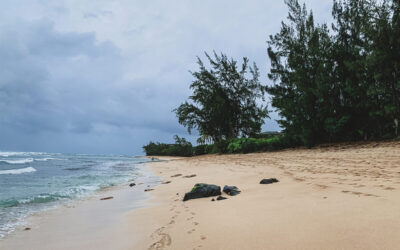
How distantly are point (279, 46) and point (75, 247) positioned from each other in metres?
23.2

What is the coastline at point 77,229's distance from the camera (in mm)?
3170

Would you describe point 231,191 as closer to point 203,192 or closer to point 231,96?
point 203,192

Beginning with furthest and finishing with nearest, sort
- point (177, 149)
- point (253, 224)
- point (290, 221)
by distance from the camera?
point (177, 149)
point (253, 224)
point (290, 221)

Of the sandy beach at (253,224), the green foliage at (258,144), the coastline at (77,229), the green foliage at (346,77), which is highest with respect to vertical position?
the green foliage at (346,77)

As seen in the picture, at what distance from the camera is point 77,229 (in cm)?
395

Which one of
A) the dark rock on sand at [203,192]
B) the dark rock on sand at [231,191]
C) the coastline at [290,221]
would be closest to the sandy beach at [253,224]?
the coastline at [290,221]

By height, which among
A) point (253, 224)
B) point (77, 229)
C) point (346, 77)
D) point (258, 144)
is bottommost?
point (77, 229)

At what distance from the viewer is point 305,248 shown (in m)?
1.96

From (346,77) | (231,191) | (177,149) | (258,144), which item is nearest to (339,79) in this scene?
(346,77)

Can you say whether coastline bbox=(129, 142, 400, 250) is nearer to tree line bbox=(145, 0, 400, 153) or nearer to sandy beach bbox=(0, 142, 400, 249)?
sandy beach bbox=(0, 142, 400, 249)

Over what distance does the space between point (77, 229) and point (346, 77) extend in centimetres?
2001

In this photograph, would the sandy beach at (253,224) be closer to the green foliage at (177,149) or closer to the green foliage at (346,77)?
the green foliage at (346,77)

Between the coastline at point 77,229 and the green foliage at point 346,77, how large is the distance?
15.7m

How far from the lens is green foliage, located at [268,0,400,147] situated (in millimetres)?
15695
